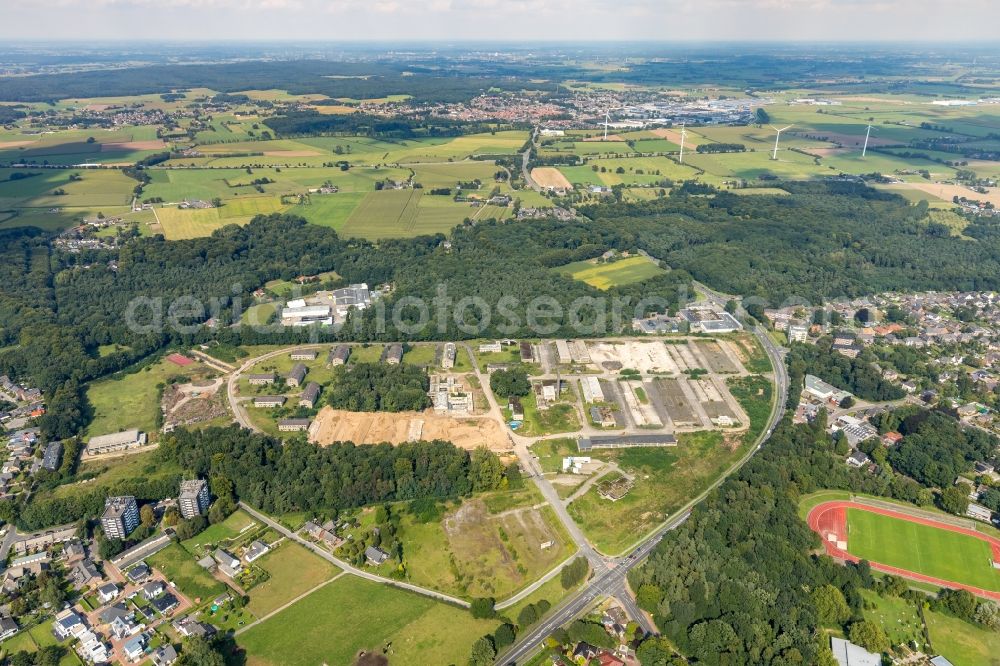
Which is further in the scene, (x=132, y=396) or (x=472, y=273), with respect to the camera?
(x=472, y=273)

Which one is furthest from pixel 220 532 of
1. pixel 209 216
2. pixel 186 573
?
pixel 209 216

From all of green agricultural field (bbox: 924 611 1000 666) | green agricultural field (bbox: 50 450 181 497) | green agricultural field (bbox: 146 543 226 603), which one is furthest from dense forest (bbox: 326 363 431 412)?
green agricultural field (bbox: 924 611 1000 666)

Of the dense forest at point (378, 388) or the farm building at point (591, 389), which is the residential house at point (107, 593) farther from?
the farm building at point (591, 389)

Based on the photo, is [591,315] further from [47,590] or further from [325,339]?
[47,590]

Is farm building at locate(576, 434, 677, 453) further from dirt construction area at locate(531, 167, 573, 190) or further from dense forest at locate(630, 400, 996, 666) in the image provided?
dirt construction area at locate(531, 167, 573, 190)

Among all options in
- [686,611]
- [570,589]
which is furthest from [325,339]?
[686,611]

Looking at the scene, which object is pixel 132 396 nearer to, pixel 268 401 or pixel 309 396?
pixel 268 401
